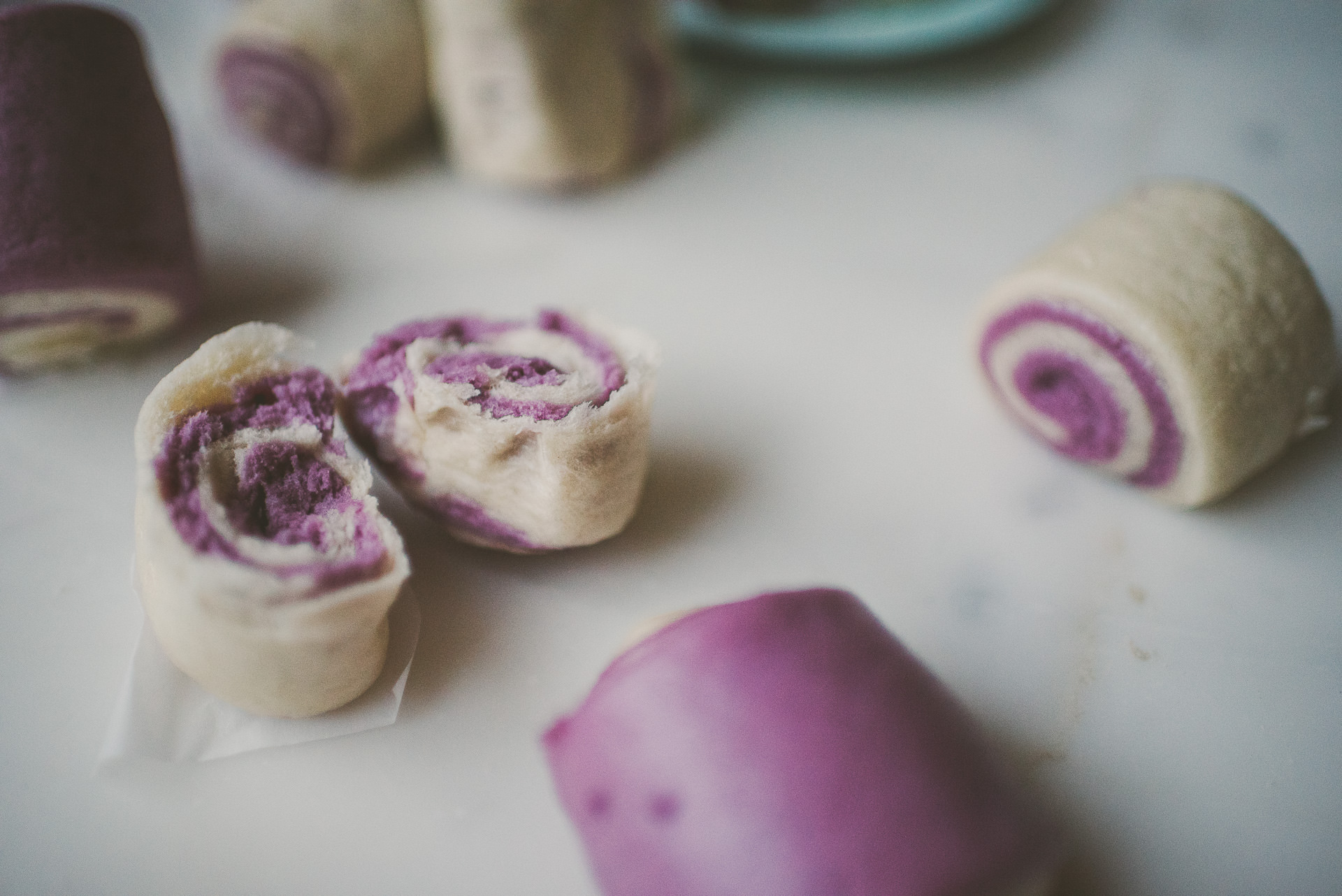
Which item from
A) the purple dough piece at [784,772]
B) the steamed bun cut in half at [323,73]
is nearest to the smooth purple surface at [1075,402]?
the purple dough piece at [784,772]

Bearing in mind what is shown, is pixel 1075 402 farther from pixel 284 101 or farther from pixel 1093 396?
pixel 284 101

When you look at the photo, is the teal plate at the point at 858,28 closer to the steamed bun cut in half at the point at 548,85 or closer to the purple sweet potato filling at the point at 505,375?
the steamed bun cut in half at the point at 548,85

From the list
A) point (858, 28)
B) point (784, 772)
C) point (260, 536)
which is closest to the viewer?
point (784, 772)

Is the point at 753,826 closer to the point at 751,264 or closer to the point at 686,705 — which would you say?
the point at 686,705

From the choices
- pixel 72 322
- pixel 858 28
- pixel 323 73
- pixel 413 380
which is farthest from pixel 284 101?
pixel 858 28

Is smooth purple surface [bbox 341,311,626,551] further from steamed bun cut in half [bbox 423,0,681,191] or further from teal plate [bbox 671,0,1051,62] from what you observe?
teal plate [bbox 671,0,1051,62]

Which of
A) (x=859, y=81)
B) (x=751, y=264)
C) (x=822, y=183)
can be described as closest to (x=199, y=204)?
(x=751, y=264)

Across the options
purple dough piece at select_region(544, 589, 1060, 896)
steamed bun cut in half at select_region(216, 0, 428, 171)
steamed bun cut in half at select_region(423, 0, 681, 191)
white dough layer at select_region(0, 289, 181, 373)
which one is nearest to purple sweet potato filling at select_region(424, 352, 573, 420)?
purple dough piece at select_region(544, 589, 1060, 896)
